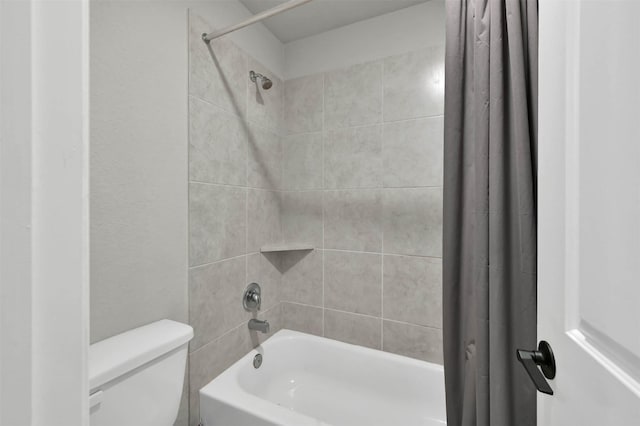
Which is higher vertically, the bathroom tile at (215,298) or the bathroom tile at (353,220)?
the bathroom tile at (353,220)

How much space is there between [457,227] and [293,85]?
144 centimetres

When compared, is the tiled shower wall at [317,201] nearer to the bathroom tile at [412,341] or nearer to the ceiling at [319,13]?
the bathroom tile at [412,341]

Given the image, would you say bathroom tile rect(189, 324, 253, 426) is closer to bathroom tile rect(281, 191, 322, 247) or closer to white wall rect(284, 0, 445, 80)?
bathroom tile rect(281, 191, 322, 247)

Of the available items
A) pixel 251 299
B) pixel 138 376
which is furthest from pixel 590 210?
pixel 251 299

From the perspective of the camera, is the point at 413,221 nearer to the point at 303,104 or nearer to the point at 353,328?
the point at 353,328

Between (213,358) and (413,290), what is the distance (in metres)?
1.06

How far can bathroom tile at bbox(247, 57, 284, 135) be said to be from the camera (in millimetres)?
1615

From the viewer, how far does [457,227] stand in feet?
3.08

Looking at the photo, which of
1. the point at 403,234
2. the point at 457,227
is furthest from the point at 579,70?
the point at 403,234

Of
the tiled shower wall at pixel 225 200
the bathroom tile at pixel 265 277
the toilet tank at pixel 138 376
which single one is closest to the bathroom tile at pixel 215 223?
the tiled shower wall at pixel 225 200

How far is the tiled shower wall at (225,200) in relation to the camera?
125 cm

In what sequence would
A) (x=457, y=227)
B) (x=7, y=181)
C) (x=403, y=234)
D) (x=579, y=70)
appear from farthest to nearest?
(x=403, y=234) < (x=457, y=227) < (x=579, y=70) < (x=7, y=181)

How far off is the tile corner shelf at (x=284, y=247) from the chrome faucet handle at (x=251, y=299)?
0.70 feet

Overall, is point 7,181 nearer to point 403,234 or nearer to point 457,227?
point 457,227
